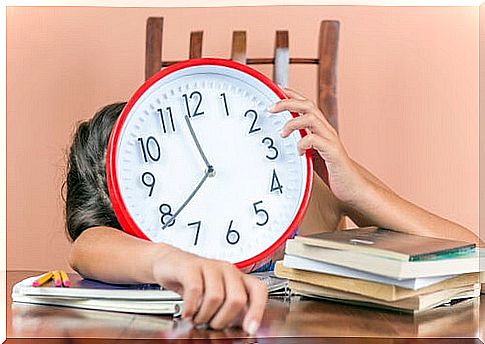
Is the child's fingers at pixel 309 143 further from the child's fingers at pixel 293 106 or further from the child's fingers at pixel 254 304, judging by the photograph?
the child's fingers at pixel 254 304

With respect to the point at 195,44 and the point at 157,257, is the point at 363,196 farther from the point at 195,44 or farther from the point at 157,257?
the point at 195,44

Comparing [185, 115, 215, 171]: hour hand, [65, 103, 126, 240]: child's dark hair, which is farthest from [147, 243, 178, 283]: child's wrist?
[65, 103, 126, 240]: child's dark hair

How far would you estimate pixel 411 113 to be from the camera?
6.08ft

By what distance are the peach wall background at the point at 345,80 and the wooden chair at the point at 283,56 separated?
0.11 metres

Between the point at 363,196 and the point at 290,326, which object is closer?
the point at 290,326

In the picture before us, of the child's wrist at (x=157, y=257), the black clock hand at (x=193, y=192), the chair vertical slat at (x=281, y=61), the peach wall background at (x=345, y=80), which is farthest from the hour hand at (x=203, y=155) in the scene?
the peach wall background at (x=345, y=80)

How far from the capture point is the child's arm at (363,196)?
91 centimetres

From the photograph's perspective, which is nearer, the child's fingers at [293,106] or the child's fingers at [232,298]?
the child's fingers at [232,298]

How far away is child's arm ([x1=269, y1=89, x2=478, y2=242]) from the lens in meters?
0.91

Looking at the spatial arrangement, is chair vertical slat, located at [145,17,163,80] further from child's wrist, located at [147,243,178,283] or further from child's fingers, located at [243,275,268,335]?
child's fingers, located at [243,275,268,335]

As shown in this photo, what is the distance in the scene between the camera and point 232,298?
0.68 metres

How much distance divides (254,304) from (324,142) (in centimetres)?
27

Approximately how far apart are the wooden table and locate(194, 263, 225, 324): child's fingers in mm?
20

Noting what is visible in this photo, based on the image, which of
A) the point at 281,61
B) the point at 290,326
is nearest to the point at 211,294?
the point at 290,326
